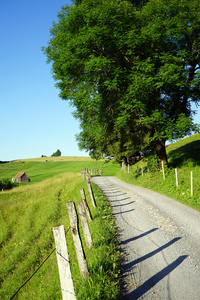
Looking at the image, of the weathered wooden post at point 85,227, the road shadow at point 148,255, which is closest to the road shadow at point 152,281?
the road shadow at point 148,255

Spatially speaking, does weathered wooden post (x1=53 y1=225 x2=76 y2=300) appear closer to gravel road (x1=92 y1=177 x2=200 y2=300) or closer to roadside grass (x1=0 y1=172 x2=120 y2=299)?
roadside grass (x1=0 y1=172 x2=120 y2=299)

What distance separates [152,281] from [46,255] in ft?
19.3

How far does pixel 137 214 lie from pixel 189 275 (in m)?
5.30

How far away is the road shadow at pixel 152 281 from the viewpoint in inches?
168

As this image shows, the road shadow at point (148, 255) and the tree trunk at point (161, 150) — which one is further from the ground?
the tree trunk at point (161, 150)

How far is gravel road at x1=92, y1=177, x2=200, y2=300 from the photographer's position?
4438 mm

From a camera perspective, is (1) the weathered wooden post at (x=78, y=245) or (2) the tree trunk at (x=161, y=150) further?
(2) the tree trunk at (x=161, y=150)

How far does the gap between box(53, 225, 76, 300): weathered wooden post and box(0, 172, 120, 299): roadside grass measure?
441 millimetres

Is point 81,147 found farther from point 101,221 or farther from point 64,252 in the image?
point 64,252

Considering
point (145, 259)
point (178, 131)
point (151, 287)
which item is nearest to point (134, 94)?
point (178, 131)

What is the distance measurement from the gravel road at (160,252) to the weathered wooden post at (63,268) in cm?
123

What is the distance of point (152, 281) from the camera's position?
472cm

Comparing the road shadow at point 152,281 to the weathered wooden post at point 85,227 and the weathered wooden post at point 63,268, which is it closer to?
the weathered wooden post at point 63,268

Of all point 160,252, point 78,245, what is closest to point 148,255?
point 160,252
